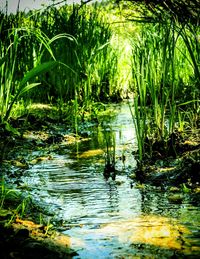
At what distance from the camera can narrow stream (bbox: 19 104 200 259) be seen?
1781 millimetres

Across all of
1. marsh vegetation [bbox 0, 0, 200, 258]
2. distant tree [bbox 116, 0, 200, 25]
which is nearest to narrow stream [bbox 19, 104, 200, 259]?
marsh vegetation [bbox 0, 0, 200, 258]

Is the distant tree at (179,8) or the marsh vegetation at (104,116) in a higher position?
the distant tree at (179,8)

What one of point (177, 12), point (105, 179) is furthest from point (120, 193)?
point (177, 12)

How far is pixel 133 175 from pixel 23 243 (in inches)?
51.6

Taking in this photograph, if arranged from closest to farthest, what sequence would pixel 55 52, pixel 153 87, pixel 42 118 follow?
pixel 153 87 < pixel 42 118 < pixel 55 52

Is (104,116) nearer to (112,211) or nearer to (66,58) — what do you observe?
(66,58)

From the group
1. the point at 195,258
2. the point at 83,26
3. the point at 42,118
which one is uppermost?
the point at 83,26

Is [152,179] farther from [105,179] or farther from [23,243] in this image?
[23,243]

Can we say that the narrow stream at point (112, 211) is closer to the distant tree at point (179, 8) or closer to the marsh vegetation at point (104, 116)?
the marsh vegetation at point (104, 116)

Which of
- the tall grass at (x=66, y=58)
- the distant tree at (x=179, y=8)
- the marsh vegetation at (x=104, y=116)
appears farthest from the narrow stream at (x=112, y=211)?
the tall grass at (x=66, y=58)

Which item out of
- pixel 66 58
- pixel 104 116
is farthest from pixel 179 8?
pixel 66 58

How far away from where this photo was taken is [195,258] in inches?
65.7

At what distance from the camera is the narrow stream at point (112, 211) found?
1781mm

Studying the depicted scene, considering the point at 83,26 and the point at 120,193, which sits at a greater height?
the point at 83,26
